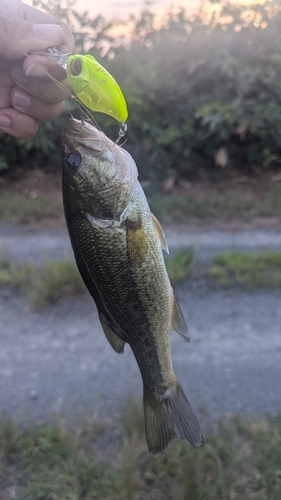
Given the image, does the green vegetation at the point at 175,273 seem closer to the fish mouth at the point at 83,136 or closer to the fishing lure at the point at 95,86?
the fish mouth at the point at 83,136

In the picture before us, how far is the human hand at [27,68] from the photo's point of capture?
207cm

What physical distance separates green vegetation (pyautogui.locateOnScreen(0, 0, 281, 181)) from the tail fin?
5.32 meters

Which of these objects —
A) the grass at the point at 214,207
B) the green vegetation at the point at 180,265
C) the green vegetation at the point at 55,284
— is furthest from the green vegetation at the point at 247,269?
the green vegetation at the point at 55,284

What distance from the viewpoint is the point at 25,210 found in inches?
251

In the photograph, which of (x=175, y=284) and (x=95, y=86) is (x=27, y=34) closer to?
(x=95, y=86)

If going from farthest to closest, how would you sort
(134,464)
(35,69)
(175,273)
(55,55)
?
(175,273) < (134,464) < (35,69) < (55,55)

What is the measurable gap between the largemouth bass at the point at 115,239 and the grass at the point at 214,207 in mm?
4385

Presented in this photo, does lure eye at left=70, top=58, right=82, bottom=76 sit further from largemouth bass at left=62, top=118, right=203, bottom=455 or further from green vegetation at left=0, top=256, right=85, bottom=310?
green vegetation at left=0, top=256, right=85, bottom=310

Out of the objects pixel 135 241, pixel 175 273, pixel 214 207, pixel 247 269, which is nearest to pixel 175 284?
pixel 175 273

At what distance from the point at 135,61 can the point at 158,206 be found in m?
2.34

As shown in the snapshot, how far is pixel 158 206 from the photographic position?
6.41 m

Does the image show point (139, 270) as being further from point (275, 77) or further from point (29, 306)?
point (275, 77)

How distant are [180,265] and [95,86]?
11.4 ft

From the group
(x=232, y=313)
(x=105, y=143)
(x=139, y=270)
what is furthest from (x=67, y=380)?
(x=105, y=143)
